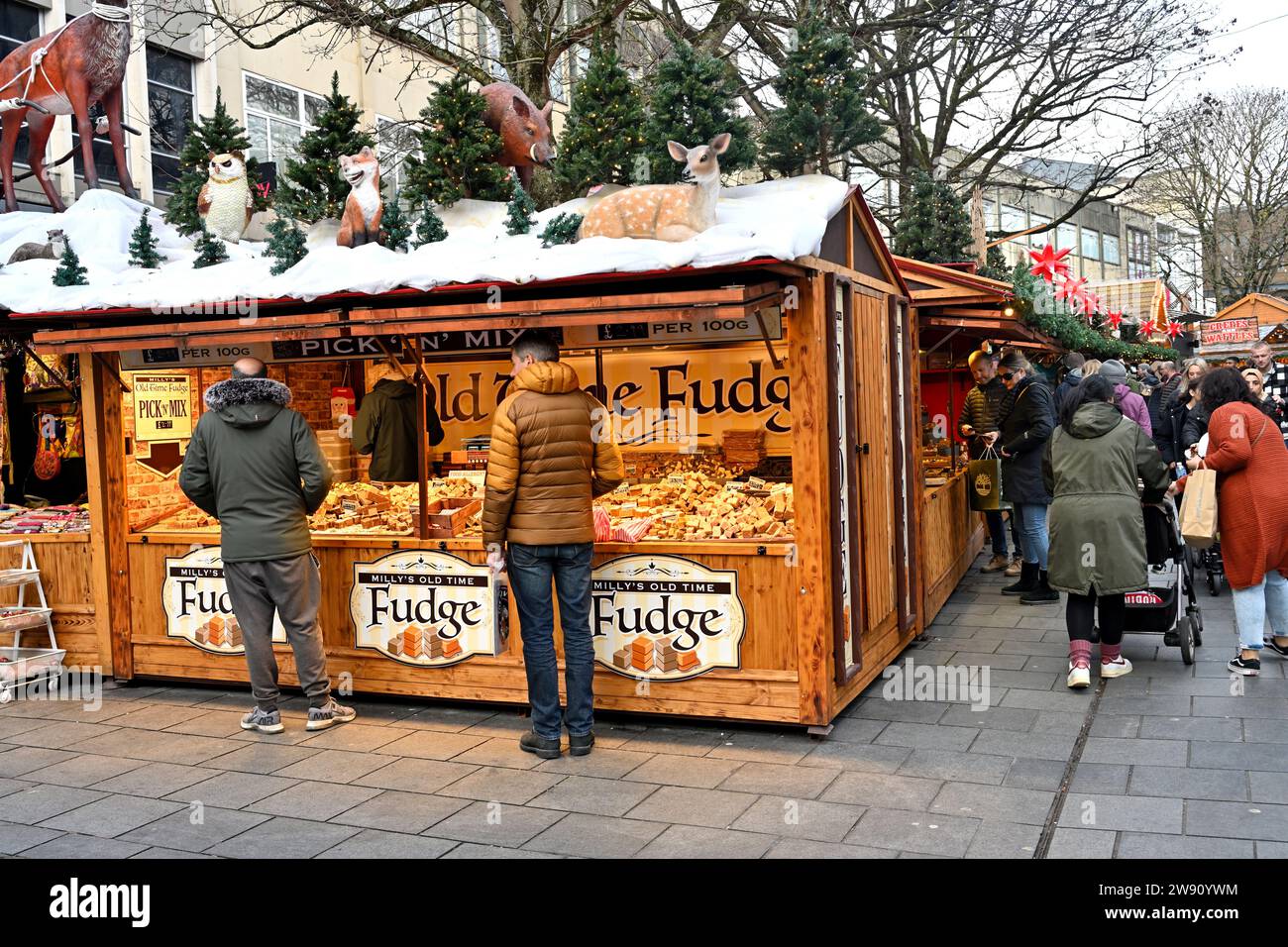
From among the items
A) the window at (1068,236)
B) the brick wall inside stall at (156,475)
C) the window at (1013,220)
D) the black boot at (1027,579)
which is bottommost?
the black boot at (1027,579)

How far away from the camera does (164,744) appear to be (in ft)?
21.0

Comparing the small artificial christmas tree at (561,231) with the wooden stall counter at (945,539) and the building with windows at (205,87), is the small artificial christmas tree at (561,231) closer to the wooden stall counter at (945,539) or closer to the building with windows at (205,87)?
the wooden stall counter at (945,539)

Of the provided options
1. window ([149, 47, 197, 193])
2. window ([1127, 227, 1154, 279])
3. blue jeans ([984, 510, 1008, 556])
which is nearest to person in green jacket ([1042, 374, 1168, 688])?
blue jeans ([984, 510, 1008, 556])

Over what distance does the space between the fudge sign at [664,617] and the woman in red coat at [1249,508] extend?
3.22 m

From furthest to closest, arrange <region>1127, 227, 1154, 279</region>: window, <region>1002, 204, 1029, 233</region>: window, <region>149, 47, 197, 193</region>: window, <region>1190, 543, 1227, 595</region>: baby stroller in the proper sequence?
<region>1127, 227, 1154, 279</region>: window → <region>1002, 204, 1029, 233</region>: window → <region>149, 47, 197, 193</region>: window → <region>1190, 543, 1227, 595</region>: baby stroller

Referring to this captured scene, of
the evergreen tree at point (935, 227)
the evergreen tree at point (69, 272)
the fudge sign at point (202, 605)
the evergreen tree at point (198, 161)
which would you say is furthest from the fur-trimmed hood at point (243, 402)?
the evergreen tree at point (935, 227)

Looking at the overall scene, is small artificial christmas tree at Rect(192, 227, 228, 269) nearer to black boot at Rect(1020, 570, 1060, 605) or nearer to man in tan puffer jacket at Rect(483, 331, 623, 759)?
man in tan puffer jacket at Rect(483, 331, 623, 759)

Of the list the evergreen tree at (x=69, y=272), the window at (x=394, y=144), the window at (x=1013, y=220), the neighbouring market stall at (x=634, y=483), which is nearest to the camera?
the neighbouring market stall at (x=634, y=483)

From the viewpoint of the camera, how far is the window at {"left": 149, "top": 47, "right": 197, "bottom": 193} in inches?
701

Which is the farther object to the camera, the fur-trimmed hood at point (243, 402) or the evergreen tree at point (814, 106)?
the evergreen tree at point (814, 106)

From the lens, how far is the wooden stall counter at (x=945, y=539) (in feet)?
30.2

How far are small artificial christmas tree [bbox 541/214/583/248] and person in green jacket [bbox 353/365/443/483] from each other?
1853 millimetres

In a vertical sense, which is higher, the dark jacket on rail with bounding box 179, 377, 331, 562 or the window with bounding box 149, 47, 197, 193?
the window with bounding box 149, 47, 197, 193

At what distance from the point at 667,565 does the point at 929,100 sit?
1738cm
